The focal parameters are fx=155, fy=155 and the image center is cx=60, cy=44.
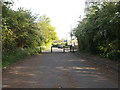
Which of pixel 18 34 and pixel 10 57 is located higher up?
pixel 18 34

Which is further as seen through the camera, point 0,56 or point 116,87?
point 0,56

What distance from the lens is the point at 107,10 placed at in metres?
9.06

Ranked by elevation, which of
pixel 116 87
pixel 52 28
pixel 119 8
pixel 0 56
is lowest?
pixel 116 87

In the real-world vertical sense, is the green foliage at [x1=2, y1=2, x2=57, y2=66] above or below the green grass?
above

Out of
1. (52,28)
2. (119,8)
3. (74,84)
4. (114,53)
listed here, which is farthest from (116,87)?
(52,28)

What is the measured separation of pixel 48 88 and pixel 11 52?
30.8ft

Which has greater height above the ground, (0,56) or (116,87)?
(0,56)

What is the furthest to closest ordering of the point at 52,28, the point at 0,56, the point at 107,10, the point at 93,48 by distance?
the point at 52,28 < the point at 93,48 < the point at 0,56 < the point at 107,10

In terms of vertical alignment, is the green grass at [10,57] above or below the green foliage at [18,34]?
below

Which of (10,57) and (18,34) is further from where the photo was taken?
(18,34)

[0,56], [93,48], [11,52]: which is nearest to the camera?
[0,56]

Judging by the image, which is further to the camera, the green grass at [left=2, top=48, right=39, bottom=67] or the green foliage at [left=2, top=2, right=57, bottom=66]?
the green foliage at [left=2, top=2, right=57, bottom=66]

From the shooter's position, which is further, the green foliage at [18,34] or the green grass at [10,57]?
the green foliage at [18,34]

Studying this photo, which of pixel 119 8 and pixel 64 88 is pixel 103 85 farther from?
pixel 119 8
